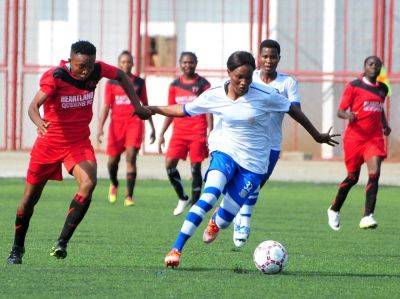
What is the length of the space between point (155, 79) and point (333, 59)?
4352 mm

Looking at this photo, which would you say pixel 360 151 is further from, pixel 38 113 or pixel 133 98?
pixel 38 113

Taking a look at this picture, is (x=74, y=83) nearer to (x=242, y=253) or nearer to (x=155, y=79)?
(x=242, y=253)

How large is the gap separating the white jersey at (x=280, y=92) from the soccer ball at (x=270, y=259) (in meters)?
2.79

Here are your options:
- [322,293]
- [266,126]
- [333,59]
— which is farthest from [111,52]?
[322,293]

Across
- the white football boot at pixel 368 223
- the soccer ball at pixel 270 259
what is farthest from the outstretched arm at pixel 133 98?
the white football boot at pixel 368 223

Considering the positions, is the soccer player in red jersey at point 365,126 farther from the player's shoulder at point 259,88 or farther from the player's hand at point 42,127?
the player's hand at point 42,127

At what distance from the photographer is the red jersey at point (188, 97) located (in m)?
19.3

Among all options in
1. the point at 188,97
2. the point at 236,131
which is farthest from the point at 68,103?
the point at 188,97

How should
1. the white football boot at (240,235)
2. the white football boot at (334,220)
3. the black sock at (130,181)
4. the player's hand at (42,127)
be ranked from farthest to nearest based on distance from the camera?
the black sock at (130,181)
the white football boot at (334,220)
the white football boot at (240,235)
the player's hand at (42,127)

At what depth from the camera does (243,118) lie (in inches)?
455

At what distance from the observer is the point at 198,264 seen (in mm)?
11766

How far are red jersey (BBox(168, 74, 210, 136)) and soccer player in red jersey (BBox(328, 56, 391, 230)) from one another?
278cm

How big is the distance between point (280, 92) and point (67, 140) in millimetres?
3056

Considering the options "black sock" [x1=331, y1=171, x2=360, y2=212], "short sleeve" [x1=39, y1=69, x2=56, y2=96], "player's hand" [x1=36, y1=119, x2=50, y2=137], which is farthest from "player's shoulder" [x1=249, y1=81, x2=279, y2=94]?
"black sock" [x1=331, y1=171, x2=360, y2=212]
